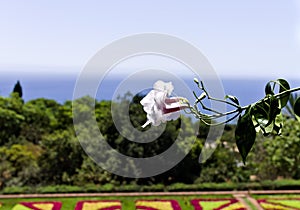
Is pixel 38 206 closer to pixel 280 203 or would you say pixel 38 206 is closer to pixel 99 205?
pixel 99 205

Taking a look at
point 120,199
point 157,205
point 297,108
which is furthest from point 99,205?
point 297,108

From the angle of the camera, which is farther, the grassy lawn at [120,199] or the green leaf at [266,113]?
the grassy lawn at [120,199]

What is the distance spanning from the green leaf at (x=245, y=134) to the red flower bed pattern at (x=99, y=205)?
5.68 m

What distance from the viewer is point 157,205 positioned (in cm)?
610

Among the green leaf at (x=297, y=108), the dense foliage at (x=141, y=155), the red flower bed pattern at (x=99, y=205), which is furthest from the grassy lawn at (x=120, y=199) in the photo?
the green leaf at (x=297, y=108)

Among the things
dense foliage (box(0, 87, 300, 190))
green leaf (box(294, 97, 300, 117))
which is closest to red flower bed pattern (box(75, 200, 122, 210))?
dense foliage (box(0, 87, 300, 190))

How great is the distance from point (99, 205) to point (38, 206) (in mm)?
901

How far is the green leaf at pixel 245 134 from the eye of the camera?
53 centimetres

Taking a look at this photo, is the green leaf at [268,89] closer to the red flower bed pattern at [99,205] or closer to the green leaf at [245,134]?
the green leaf at [245,134]

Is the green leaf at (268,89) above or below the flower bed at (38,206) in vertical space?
below

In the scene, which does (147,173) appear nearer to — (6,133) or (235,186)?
(235,186)

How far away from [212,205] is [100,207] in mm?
1695

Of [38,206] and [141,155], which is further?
[141,155]

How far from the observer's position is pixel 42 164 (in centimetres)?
753
